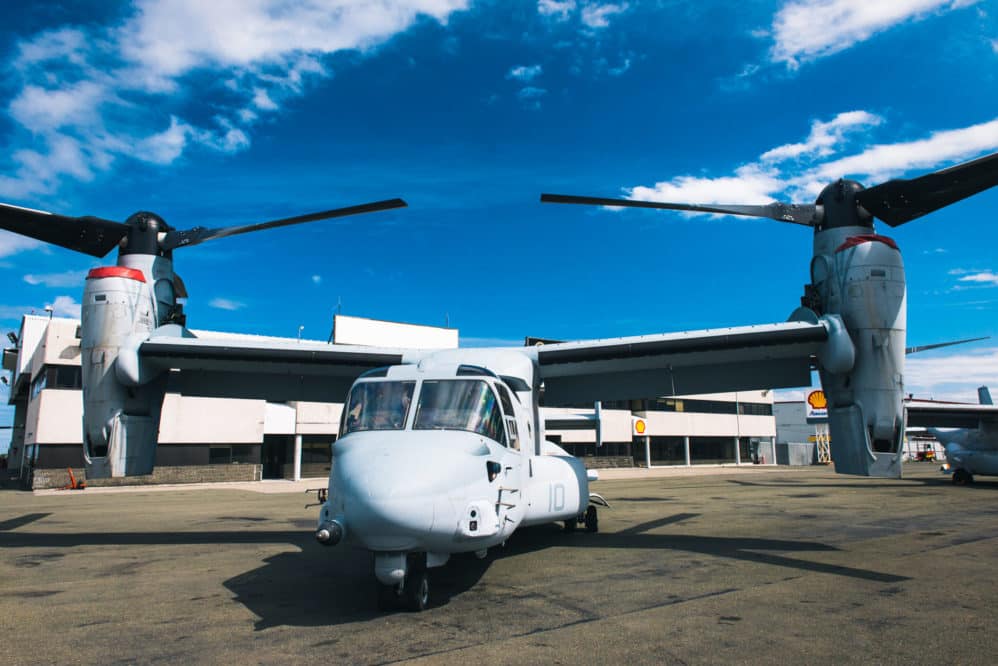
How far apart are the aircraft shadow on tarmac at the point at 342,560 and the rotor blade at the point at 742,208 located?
542 centimetres

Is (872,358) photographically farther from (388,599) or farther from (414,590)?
(388,599)

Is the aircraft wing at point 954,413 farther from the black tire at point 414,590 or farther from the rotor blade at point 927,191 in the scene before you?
the black tire at point 414,590

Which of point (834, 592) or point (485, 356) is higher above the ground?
point (485, 356)

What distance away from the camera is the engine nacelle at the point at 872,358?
9148 millimetres

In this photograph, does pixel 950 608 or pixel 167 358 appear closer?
pixel 950 608

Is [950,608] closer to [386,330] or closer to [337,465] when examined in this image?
[337,465]

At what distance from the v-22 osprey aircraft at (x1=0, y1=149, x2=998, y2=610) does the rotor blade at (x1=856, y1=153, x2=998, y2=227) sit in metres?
0.02

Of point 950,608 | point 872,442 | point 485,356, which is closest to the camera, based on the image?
point 950,608

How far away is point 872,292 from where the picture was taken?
9.28 meters

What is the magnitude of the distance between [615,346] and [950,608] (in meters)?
5.83

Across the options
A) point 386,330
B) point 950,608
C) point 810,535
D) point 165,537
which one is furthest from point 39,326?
point 950,608

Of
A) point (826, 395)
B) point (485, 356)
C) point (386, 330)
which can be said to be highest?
point (386, 330)

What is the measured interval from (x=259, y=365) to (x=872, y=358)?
1034 cm

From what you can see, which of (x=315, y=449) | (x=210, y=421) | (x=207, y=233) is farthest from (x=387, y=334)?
(x=207, y=233)
